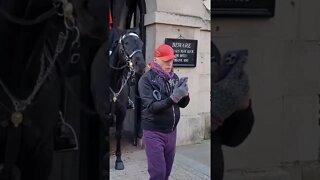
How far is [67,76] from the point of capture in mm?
1425

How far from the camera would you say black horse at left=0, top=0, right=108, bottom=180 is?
1356 millimetres

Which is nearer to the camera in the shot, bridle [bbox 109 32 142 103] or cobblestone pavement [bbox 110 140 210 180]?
cobblestone pavement [bbox 110 140 210 180]

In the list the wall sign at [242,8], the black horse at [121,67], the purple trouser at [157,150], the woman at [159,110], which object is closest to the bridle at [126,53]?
the black horse at [121,67]

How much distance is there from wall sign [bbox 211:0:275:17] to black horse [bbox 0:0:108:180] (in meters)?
0.46

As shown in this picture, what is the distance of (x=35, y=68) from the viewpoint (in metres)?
1.40

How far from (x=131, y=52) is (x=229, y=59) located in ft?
12.0

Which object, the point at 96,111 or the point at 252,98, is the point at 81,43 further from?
the point at 252,98

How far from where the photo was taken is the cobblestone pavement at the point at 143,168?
4938 millimetres

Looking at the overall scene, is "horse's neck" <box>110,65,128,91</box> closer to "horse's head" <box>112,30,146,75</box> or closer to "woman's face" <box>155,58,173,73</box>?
"horse's head" <box>112,30,146,75</box>

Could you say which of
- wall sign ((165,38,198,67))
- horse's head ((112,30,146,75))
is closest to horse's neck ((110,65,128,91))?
horse's head ((112,30,146,75))

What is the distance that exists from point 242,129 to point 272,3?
0.51m

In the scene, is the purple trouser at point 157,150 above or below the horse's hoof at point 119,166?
above

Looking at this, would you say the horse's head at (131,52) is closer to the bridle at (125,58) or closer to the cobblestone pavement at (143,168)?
the bridle at (125,58)

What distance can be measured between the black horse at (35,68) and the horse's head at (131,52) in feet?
12.4
